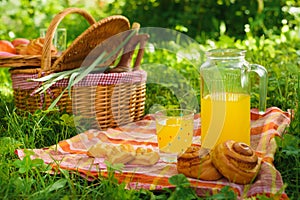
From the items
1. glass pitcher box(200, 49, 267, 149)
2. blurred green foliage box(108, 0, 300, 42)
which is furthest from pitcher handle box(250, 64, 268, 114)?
blurred green foliage box(108, 0, 300, 42)

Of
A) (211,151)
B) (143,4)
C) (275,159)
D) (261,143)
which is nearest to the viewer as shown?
(211,151)

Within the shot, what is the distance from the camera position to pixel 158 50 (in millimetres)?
3885

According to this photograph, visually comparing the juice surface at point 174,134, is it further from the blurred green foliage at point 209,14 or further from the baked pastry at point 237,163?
the blurred green foliage at point 209,14

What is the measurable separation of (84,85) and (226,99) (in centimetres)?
69

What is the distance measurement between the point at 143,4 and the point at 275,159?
10.7 ft

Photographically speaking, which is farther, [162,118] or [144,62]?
[144,62]

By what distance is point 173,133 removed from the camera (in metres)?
1.85

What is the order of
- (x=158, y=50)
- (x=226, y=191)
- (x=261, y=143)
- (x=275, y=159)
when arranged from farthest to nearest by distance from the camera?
1. (x=158, y=50)
2. (x=261, y=143)
3. (x=275, y=159)
4. (x=226, y=191)

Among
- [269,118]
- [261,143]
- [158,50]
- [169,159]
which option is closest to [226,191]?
[169,159]

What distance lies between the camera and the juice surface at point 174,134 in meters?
1.85

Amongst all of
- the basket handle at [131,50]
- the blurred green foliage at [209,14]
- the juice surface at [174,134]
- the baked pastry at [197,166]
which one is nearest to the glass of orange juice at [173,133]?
the juice surface at [174,134]

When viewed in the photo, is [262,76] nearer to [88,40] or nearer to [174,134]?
[174,134]

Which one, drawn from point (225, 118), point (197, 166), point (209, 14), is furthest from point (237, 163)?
point (209, 14)

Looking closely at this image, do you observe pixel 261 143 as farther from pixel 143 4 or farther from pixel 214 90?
pixel 143 4
